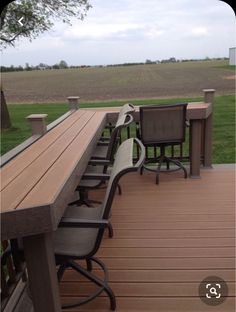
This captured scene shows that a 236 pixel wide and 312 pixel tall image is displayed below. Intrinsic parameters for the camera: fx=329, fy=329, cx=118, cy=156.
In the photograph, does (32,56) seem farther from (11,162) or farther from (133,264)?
(133,264)

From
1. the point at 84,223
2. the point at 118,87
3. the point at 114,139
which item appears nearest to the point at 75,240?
the point at 84,223

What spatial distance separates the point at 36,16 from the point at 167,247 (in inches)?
261

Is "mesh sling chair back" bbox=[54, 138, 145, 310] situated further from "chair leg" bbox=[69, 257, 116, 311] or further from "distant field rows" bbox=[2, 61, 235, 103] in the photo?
"distant field rows" bbox=[2, 61, 235, 103]

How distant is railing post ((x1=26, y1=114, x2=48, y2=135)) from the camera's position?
273 centimetres

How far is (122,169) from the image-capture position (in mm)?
1459

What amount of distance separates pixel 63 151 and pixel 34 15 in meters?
6.18

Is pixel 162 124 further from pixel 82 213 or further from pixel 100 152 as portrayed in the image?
pixel 82 213

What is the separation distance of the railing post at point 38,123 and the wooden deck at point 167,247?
0.96 m

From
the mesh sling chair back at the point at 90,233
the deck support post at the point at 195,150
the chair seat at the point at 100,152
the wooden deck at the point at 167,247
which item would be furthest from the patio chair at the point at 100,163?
the deck support post at the point at 195,150

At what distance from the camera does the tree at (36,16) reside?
6769mm

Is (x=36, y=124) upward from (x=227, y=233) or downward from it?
upward

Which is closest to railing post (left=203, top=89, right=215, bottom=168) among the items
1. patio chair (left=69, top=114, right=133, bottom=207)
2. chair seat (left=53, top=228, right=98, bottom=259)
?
patio chair (left=69, top=114, right=133, bottom=207)

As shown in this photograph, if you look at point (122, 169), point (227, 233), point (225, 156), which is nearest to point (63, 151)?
point (122, 169)

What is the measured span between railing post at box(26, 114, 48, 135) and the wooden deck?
960 millimetres
